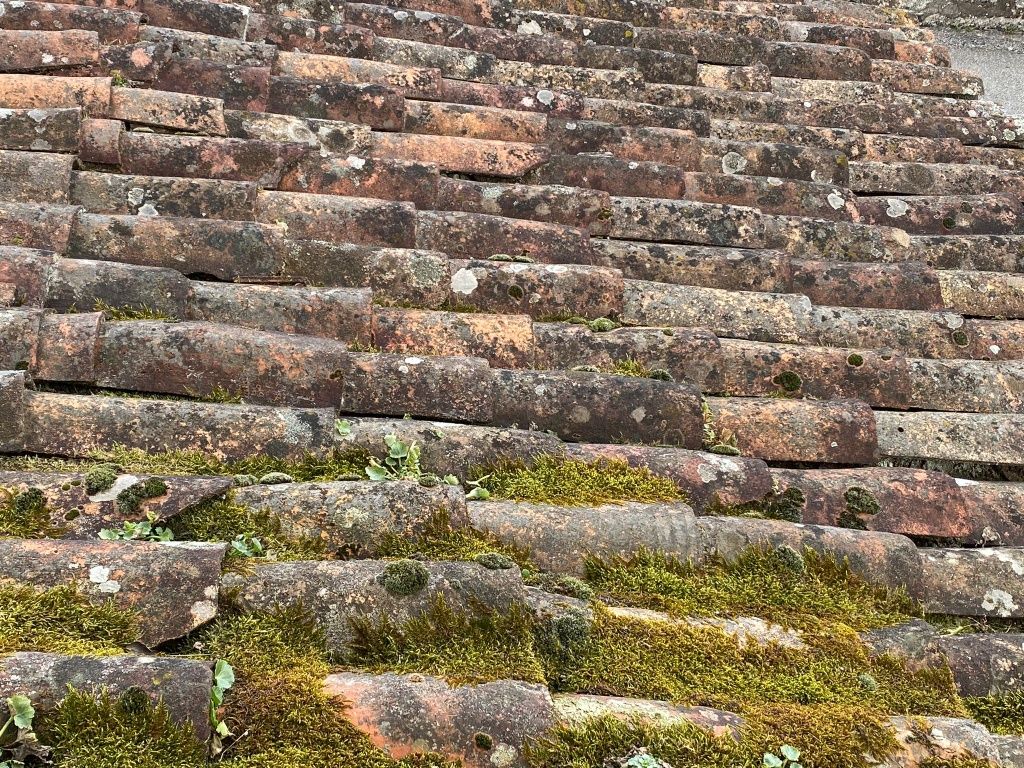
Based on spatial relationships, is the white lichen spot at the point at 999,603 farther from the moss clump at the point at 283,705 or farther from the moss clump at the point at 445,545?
the moss clump at the point at 283,705

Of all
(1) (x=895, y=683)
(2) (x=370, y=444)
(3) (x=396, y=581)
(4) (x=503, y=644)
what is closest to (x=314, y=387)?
(2) (x=370, y=444)

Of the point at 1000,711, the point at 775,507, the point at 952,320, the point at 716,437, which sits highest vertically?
the point at 952,320

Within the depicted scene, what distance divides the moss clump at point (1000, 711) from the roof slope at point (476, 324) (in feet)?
0.16

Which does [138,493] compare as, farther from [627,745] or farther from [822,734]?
[822,734]

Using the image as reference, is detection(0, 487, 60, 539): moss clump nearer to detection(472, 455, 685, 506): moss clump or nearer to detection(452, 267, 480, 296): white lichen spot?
detection(472, 455, 685, 506): moss clump

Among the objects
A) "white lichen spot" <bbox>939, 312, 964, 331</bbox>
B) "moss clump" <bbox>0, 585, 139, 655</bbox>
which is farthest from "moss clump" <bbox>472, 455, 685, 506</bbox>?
"white lichen spot" <bbox>939, 312, 964, 331</bbox>

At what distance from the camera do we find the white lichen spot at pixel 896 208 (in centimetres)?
532

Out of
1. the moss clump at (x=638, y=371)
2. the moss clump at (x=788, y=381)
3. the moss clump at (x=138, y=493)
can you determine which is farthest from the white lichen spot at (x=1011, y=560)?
the moss clump at (x=138, y=493)

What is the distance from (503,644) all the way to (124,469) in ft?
4.57

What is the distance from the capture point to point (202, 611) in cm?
228

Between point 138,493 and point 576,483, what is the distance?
4.94 feet

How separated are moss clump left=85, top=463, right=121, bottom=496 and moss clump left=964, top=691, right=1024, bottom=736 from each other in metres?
2.91

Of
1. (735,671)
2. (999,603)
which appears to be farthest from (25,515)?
(999,603)

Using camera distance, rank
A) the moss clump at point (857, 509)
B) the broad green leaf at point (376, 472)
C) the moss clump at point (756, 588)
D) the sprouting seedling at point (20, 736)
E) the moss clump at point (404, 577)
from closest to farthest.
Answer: the sprouting seedling at point (20, 736) → the moss clump at point (404, 577) → the moss clump at point (756, 588) → the broad green leaf at point (376, 472) → the moss clump at point (857, 509)
